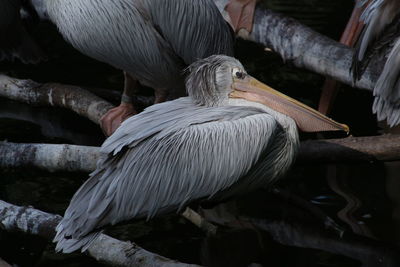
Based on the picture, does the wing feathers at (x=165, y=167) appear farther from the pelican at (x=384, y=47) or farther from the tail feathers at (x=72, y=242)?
the pelican at (x=384, y=47)

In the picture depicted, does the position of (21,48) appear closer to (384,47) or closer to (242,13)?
(242,13)

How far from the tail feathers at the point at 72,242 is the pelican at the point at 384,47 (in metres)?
1.63

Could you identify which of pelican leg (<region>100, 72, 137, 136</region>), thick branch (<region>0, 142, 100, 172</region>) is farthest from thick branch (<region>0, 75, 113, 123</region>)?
thick branch (<region>0, 142, 100, 172</region>)

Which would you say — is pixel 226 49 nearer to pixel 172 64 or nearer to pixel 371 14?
pixel 172 64

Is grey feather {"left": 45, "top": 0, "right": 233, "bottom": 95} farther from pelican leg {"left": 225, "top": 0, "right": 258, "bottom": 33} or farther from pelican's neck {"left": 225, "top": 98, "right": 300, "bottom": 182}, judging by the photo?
pelican leg {"left": 225, "top": 0, "right": 258, "bottom": 33}

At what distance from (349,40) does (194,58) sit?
1368 mm

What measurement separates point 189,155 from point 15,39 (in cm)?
273

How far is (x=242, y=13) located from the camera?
6219 mm

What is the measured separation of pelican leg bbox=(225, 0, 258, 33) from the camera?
20.2 ft

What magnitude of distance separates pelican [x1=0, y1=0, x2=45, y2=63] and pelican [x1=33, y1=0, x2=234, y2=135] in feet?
3.12

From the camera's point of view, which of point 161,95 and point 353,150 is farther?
point 161,95

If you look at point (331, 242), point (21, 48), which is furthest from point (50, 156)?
point (21, 48)

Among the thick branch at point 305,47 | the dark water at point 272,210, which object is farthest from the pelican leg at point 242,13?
the dark water at point 272,210

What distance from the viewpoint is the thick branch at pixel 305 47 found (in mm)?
5508
